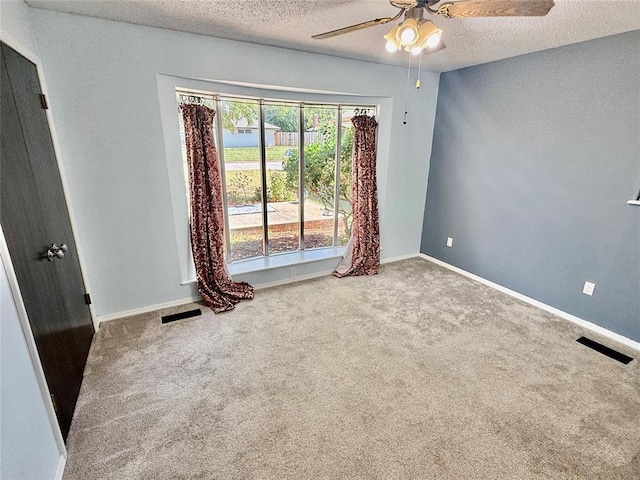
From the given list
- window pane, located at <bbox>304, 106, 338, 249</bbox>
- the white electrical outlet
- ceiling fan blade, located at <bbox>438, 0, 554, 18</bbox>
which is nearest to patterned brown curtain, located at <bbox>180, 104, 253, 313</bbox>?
window pane, located at <bbox>304, 106, 338, 249</bbox>

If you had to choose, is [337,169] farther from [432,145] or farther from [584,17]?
[584,17]

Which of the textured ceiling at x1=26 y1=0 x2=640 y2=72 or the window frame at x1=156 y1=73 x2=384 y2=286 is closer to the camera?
the textured ceiling at x1=26 y1=0 x2=640 y2=72

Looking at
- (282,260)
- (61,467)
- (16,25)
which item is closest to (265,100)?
(282,260)

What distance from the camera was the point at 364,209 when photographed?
3752mm

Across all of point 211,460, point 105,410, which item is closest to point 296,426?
point 211,460

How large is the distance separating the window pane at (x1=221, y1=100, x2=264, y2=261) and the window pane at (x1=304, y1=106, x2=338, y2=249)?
599 mm

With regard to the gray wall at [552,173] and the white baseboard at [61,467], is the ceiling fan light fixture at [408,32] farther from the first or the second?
the white baseboard at [61,467]

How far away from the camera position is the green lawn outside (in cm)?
321

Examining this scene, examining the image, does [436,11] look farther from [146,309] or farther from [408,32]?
[146,309]

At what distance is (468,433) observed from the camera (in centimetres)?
174

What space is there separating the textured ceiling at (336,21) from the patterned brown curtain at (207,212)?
704 mm

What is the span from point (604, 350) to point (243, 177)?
3571 millimetres

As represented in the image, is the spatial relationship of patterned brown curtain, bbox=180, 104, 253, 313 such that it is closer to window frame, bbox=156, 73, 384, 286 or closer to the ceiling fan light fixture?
window frame, bbox=156, 73, 384, 286

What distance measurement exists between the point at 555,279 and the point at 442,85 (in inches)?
99.9
